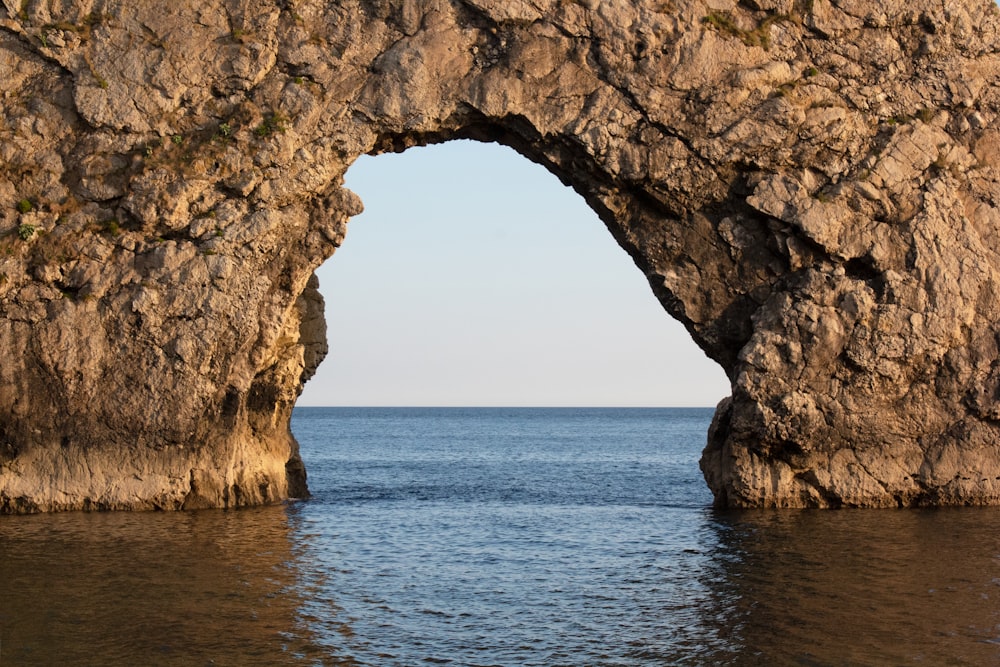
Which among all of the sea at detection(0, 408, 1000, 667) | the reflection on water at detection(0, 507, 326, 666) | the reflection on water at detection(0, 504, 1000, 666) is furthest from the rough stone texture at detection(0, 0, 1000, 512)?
the reflection on water at detection(0, 507, 326, 666)

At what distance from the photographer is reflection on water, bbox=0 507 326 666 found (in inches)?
623

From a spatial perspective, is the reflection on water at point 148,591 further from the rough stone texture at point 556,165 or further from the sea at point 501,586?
the rough stone texture at point 556,165

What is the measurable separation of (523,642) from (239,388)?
15.1 metres

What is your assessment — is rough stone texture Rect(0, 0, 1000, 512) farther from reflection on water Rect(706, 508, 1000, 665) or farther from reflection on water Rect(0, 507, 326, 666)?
reflection on water Rect(0, 507, 326, 666)

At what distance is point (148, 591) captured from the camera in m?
19.5

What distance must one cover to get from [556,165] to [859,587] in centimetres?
1535

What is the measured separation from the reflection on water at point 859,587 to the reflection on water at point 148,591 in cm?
751

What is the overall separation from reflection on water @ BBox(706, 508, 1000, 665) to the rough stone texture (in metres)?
2.86

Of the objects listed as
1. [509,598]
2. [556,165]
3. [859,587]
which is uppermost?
[556,165]

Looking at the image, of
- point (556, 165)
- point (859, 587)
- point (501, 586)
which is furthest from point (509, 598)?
point (556, 165)

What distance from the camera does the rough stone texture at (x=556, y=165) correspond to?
93.0 feet

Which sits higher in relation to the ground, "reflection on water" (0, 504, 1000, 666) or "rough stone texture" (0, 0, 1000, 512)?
"rough stone texture" (0, 0, 1000, 512)

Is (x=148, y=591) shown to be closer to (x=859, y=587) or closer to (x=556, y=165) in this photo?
(x=859, y=587)

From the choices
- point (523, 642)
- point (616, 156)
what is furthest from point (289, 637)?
point (616, 156)
